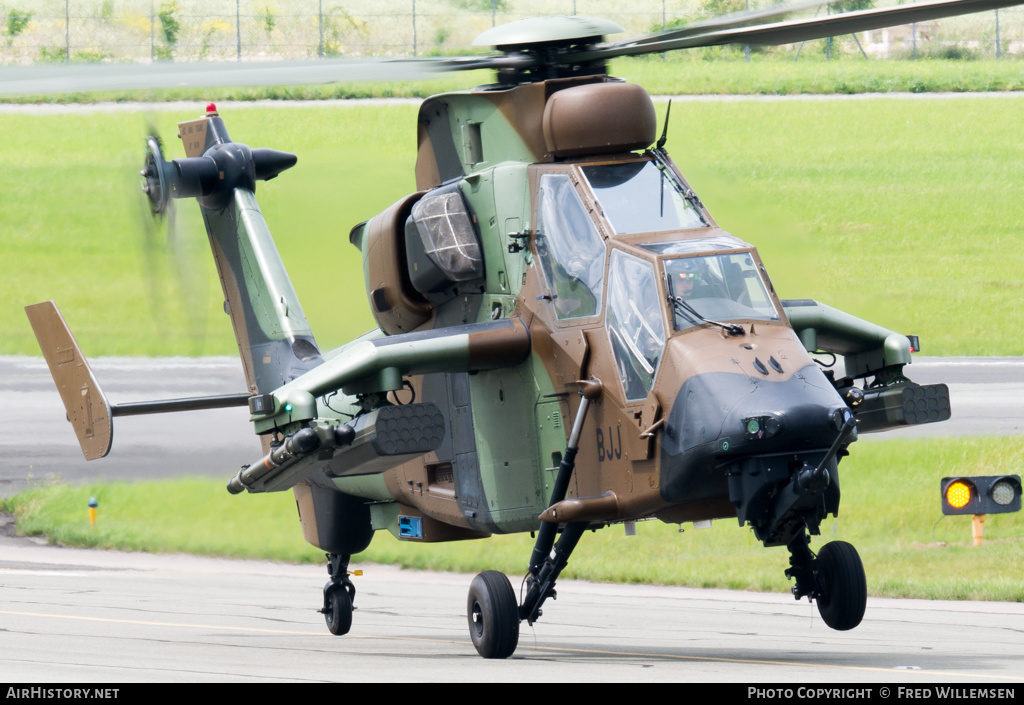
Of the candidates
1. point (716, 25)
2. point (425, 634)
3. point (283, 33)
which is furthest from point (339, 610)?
point (283, 33)

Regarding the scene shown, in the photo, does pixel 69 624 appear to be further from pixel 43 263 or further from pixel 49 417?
pixel 43 263

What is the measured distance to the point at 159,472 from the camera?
25.5m

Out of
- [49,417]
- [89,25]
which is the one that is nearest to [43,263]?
[49,417]

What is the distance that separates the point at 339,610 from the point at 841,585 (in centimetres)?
624

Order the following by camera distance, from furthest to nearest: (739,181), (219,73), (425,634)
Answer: (739,181)
(425,634)
(219,73)

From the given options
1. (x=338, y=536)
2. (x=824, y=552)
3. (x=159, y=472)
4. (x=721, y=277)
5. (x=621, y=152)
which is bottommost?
(x=159, y=472)

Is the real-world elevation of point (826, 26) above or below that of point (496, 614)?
above

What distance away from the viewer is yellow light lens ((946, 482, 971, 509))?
634 inches

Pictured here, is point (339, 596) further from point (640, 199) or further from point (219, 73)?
point (219, 73)

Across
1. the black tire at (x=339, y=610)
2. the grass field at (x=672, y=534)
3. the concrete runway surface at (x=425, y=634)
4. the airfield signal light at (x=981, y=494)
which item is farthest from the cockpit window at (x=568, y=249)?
the grass field at (x=672, y=534)

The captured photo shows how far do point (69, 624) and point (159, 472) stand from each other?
9768 millimetres

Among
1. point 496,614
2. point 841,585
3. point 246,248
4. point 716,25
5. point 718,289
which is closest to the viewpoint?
point 718,289

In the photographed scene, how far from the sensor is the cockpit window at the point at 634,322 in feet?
33.7

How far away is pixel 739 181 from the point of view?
91.2 feet
